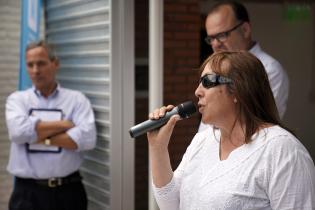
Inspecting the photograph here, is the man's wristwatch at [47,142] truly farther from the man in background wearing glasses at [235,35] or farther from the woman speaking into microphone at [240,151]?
the woman speaking into microphone at [240,151]

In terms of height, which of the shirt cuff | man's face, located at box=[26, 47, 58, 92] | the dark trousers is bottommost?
the dark trousers

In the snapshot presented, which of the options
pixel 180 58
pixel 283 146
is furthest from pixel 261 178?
pixel 180 58

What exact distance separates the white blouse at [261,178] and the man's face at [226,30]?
1399mm

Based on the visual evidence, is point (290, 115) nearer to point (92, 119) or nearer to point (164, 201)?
point (92, 119)

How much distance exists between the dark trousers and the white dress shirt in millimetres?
89

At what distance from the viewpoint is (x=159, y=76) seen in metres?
3.52

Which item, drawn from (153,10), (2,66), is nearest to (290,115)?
(2,66)

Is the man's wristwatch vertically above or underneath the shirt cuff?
above

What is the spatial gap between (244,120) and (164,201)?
52 centimetres

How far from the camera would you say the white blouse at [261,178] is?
189 centimetres

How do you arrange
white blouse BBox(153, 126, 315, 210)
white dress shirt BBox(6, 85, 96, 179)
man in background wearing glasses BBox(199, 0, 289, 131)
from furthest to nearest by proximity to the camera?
white dress shirt BBox(6, 85, 96, 179) → man in background wearing glasses BBox(199, 0, 289, 131) → white blouse BBox(153, 126, 315, 210)

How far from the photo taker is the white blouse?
6.19ft

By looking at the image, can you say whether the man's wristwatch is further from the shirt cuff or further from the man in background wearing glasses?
the shirt cuff

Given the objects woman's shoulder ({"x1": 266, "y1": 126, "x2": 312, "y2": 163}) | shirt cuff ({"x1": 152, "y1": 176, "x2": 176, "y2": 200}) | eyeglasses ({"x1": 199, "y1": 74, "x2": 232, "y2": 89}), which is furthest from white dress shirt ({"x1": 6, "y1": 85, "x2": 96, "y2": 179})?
woman's shoulder ({"x1": 266, "y1": 126, "x2": 312, "y2": 163})
